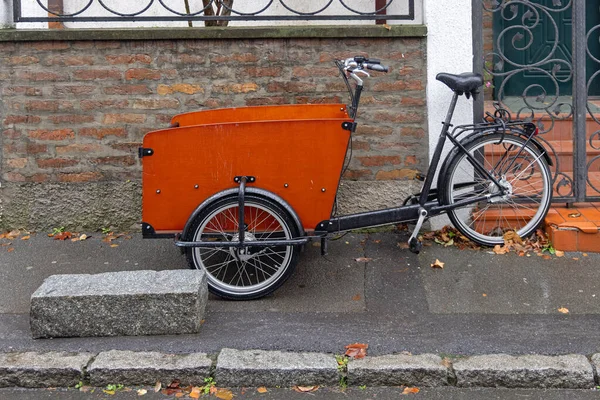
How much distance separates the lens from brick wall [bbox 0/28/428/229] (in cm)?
647

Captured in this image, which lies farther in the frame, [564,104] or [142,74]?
[564,104]

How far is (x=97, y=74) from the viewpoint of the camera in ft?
21.4

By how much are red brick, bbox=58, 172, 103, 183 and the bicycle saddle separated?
281 cm

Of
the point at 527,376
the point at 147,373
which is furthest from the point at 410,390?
the point at 147,373

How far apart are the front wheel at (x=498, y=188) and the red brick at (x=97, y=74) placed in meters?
2.65

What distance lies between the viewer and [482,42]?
255 inches

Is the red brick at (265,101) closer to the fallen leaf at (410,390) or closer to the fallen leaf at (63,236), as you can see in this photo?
the fallen leaf at (63,236)

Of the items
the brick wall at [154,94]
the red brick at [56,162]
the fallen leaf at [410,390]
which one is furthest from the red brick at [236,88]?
the fallen leaf at [410,390]

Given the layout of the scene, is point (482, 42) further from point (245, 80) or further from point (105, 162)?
point (105, 162)

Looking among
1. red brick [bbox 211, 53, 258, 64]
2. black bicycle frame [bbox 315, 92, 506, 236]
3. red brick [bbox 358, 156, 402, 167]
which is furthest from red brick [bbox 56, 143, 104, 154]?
black bicycle frame [bbox 315, 92, 506, 236]

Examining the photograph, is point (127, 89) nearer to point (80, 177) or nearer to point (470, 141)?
point (80, 177)

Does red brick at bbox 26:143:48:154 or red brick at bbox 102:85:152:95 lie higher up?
red brick at bbox 102:85:152:95

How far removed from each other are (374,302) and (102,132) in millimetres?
2652

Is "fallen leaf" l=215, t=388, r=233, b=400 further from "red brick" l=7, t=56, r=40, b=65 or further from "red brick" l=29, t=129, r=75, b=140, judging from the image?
"red brick" l=7, t=56, r=40, b=65
